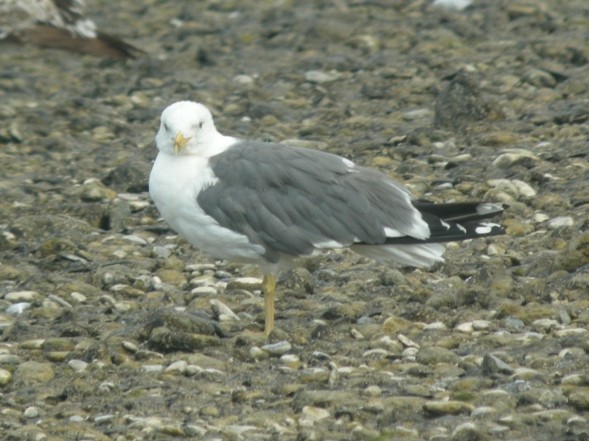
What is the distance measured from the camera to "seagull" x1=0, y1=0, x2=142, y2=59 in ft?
37.4

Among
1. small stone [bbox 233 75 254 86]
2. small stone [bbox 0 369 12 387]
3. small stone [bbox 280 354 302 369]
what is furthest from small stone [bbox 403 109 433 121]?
small stone [bbox 0 369 12 387]

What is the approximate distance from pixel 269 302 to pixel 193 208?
50 centimetres

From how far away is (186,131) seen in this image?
5.82 m

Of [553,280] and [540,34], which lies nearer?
[553,280]

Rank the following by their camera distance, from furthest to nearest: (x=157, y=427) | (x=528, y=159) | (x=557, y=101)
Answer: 1. (x=557, y=101)
2. (x=528, y=159)
3. (x=157, y=427)

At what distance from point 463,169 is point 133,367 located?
307cm

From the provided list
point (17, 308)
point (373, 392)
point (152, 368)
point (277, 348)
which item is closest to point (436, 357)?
point (373, 392)

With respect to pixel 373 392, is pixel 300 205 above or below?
above

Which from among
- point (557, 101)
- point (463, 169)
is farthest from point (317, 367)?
point (557, 101)

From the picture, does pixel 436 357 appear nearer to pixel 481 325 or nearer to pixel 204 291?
pixel 481 325

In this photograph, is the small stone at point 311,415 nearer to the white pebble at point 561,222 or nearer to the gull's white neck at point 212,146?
the gull's white neck at point 212,146

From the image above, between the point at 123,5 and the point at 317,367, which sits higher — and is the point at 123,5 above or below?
above

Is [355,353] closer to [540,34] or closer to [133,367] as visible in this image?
[133,367]

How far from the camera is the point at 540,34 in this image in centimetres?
1077
